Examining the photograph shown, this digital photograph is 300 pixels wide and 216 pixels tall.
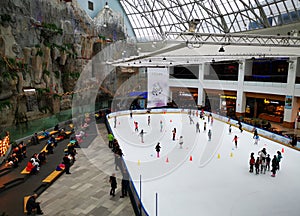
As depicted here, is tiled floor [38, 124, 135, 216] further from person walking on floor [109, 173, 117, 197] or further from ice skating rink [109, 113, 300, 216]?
ice skating rink [109, 113, 300, 216]

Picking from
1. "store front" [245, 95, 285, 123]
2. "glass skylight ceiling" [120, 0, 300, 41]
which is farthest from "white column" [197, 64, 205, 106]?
"store front" [245, 95, 285, 123]

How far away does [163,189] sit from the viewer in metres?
8.60

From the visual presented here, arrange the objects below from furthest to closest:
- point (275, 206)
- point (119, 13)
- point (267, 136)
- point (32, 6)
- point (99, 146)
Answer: point (119, 13) → point (32, 6) → point (267, 136) → point (99, 146) → point (275, 206)

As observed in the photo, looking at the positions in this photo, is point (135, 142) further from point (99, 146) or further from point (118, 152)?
point (118, 152)

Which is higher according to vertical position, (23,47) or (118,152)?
(23,47)

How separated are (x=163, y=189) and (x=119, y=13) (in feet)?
110

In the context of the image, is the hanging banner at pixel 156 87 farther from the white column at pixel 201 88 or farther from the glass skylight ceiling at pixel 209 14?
the glass skylight ceiling at pixel 209 14

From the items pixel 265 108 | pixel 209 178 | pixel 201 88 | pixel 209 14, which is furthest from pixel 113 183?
pixel 201 88

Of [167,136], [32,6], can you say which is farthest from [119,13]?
[167,136]

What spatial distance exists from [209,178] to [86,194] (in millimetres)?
5195

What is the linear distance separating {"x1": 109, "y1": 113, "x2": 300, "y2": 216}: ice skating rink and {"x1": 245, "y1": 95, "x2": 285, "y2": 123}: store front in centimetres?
1026

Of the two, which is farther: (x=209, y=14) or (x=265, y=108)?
(x=265, y=108)

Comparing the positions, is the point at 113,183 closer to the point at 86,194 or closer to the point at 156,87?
the point at 86,194

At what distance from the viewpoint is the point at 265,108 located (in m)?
26.6
